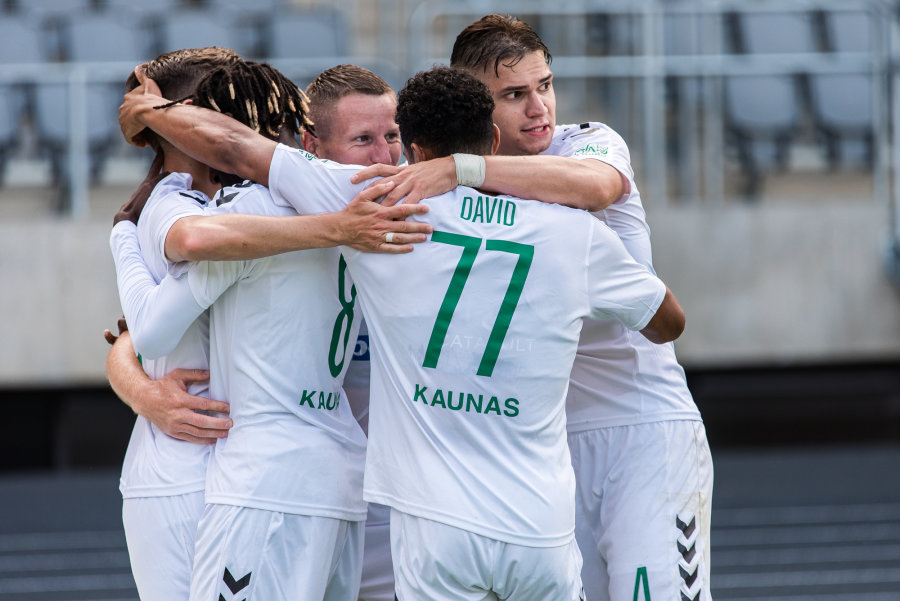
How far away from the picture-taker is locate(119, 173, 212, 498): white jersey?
7.74 feet

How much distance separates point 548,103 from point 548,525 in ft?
3.56

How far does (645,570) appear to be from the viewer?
8.66 feet

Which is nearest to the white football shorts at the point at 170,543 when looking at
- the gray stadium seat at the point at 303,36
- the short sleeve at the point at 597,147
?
the short sleeve at the point at 597,147

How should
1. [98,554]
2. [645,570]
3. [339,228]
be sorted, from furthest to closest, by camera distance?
[98,554], [645,570], [339,228]

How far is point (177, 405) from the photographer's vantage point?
236cm

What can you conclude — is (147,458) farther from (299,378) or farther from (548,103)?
(548,103)

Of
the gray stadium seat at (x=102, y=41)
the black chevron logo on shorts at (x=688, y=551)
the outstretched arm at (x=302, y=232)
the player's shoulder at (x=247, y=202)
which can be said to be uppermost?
the gray stadium seat at (x=102, y=41)

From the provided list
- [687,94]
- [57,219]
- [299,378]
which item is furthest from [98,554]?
[299,378]

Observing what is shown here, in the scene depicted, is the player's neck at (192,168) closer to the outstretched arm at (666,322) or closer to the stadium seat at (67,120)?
the outstretched arm at (666,322)

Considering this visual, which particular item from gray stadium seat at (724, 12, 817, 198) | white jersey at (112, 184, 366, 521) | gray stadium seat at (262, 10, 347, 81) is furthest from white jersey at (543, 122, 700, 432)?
gray stadium seat at (262, 10, 347, 81)

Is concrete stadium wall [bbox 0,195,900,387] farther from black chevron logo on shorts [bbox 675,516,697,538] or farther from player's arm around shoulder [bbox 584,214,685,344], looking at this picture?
player's arm around shoulder [bbox 584,214,685,344]

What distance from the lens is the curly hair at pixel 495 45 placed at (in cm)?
270

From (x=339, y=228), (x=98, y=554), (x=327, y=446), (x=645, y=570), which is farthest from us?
(x=98, y=554)

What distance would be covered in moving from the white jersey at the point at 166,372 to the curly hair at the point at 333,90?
1.14ft
